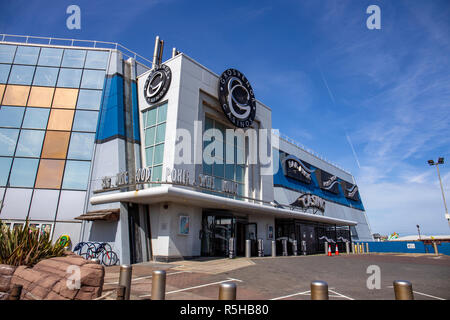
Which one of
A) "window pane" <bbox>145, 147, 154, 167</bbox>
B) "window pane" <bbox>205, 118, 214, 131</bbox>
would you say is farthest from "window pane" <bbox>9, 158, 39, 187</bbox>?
"window pane" <bbox>205, 118, 214, 131</bbox>

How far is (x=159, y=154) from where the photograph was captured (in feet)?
57.9

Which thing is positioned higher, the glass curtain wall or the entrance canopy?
the glass curtain wall

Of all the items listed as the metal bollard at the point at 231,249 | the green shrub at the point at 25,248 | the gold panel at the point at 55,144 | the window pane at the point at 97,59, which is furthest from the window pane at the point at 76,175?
the metal bollard at the point at 231,249

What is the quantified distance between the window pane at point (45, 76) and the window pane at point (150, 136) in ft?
31.3

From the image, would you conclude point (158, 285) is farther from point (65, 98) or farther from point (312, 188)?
point (312, 188)

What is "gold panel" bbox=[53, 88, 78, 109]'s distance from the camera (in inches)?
815

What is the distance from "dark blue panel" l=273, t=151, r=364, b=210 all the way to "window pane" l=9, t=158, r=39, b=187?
75.5 feet

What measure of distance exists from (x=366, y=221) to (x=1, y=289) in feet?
196

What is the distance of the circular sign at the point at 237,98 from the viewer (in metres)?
20.2

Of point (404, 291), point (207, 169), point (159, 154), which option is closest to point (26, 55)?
point (159, 154)

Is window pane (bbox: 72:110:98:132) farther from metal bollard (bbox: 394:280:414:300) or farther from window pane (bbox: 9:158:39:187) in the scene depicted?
metal bollard (bbox: 394:280:414:300)
